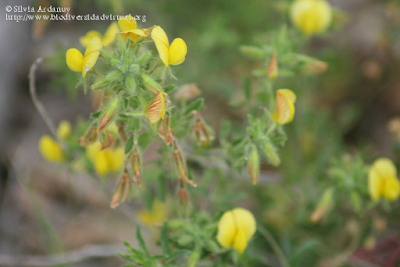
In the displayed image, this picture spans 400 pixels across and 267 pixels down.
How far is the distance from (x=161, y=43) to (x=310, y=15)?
55.5 inches

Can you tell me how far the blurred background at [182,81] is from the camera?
393 centimetres

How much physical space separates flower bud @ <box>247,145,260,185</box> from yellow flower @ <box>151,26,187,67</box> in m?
0.60

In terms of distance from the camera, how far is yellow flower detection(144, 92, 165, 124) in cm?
189

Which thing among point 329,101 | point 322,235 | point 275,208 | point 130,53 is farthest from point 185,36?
point 130,53

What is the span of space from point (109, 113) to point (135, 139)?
0.18 meters

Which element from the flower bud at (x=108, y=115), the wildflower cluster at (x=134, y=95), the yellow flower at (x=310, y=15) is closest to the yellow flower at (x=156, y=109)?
the wildflower cluster at (x=134, y=95)

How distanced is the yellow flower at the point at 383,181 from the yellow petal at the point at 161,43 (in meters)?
1.31

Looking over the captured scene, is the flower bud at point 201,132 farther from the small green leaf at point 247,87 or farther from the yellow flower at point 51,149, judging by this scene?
the yellow flower at point 51,149

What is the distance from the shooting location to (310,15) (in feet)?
9.99

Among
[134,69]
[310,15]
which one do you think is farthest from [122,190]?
[310,15]

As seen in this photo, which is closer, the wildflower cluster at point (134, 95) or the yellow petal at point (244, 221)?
the wildflower cluster at point (134, 95)

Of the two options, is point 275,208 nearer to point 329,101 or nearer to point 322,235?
point 322,235

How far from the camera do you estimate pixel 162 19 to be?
430cm

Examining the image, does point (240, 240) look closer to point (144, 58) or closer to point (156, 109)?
point (156, 109)
